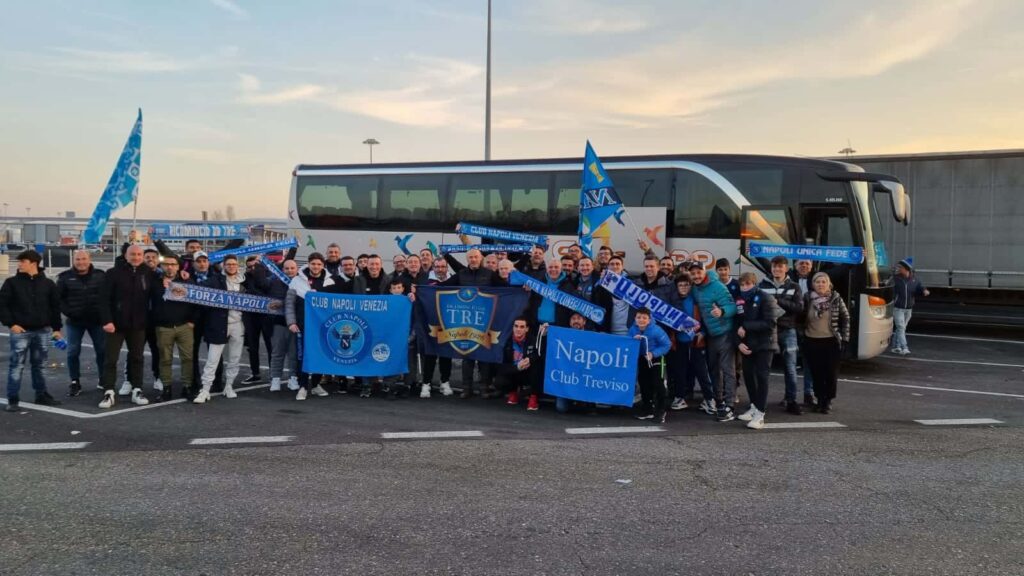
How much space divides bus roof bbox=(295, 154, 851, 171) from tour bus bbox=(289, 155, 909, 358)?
0.03 m

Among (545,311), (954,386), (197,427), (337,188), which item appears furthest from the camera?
(337,188)

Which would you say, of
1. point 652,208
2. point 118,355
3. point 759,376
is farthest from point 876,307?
point 118,355

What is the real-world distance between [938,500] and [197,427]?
6.51 meters

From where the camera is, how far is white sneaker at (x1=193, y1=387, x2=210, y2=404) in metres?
8.34

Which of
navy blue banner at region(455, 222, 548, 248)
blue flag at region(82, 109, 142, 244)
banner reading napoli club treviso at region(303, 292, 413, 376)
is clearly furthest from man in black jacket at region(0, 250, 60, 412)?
navy blue banner at region(455, 222, 548, 248)

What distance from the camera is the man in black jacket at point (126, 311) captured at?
8164mm

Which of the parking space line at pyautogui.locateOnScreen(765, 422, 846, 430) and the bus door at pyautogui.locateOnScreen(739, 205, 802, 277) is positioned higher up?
the bus door at pyautogui.locateOnScreen(739, 205, 802, 277)

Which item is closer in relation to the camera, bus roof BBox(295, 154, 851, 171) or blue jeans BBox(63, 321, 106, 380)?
blue jeans BBox(63, 321, 106, 380)

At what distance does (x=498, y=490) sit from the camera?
5.33 metres

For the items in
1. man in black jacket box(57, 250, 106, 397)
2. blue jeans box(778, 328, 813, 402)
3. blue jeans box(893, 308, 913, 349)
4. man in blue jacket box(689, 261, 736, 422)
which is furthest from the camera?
blue jeans box(893, 308, 913, 349)

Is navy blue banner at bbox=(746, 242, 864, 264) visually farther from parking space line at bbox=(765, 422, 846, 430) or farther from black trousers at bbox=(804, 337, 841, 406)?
parking space line at bbox=(765, 422, 846, 430)

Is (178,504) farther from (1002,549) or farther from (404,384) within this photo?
(1002,549)

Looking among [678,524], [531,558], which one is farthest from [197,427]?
[678,524]

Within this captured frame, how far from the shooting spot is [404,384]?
9.27 meters
